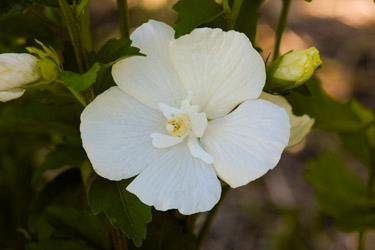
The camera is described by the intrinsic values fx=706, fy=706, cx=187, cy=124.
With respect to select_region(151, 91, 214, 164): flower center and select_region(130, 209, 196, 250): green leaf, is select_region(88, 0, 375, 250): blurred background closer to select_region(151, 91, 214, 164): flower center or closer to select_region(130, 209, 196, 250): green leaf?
select_region(130, 209, 196, 250): green leaf

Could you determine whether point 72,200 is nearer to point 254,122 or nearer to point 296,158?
point 254,122

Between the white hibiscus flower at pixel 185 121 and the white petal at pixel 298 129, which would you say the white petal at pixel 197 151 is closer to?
the white hibiscus flower at pixel 185 121

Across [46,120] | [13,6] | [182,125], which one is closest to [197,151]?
[182,125]

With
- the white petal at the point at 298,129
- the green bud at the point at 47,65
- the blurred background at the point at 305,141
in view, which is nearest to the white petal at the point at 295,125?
the white petal at the point at 298,129

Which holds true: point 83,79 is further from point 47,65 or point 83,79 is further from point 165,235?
point 165,235

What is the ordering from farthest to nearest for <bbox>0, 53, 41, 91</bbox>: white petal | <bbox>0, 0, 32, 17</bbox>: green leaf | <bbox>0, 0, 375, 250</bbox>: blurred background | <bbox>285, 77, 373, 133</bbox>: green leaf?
<bbox>0, 0, 375, 250</bbox>: blurred background < <bbox>285, 77, 373, 133</bbox>: green leaf < <bbox>0, 0, 32, 17</bbox>: green leaf < <bbox>0, 53, 41, 91</bbox>: white petal

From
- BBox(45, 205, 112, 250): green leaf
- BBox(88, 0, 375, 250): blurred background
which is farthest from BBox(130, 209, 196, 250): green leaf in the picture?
BBox(88, 0, 375, 250): blurred background

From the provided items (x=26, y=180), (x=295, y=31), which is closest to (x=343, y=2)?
(x=295, y=31)
